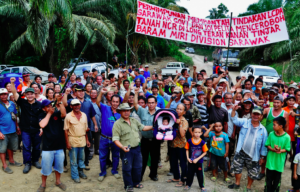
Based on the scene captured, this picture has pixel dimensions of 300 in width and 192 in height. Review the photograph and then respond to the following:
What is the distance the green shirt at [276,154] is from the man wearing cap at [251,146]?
0.21 meters

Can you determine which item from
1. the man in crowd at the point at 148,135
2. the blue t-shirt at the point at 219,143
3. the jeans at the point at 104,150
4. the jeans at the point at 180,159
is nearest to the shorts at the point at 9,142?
the jeans at the point at 104,150

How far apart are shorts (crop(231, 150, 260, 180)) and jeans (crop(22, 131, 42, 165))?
4.23 m

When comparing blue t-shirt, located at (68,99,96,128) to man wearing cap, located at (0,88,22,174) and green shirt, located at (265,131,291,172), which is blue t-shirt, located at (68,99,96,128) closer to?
man wearing cap, located at (0,88,22,174)

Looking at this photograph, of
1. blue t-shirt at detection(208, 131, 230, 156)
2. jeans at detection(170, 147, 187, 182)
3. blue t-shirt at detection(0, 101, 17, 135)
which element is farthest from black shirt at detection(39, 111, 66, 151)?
blue t-shirt at detection(208, 131, 230, 156)

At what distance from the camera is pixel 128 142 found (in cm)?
474

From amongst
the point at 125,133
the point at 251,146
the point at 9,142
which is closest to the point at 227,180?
the point at 251,146

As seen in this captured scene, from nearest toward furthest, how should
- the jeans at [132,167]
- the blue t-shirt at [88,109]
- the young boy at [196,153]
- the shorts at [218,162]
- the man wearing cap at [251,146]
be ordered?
the jeans at [132,167] → the young boy at [196,153] → the man wearing cap at [251,146] → the shorts at [218,162] → the blue t-shirt at [88,109]

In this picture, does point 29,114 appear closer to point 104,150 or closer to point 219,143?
point 104,150

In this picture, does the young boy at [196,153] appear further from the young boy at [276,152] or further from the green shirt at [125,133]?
the young boy at [276,152]

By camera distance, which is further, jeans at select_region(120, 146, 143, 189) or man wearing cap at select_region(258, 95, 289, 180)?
man wearing cap at select_region(258, 95, 289, 180)

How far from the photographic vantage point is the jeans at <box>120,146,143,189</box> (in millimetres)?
4738

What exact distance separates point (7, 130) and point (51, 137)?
1.50 m

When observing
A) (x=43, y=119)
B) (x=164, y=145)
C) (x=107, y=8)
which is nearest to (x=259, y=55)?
(x=107, y=8)

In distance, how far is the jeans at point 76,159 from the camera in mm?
5242
